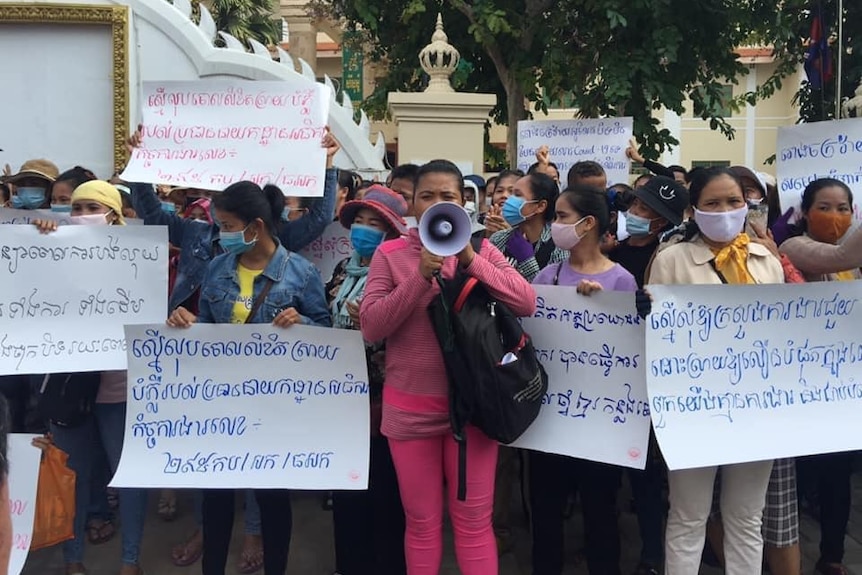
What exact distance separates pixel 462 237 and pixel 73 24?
833 cm

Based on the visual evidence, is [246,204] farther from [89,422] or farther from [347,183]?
[347,183]

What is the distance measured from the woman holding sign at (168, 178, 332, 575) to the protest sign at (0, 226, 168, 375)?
15.9 inches

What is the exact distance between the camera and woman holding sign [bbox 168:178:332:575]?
3113 mm

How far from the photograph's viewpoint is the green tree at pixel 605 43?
9461 mm

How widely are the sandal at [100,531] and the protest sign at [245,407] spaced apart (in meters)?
1.19

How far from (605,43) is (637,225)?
7.38 m

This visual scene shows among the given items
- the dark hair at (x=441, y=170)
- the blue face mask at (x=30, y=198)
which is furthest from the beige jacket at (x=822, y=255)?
the blue face mask at (x=30, y=198)

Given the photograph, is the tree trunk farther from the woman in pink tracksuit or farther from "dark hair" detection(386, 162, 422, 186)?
the woman in pink tracksuit

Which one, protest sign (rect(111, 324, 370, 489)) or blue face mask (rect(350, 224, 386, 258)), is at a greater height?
→ blue face mask (rect(350, 224, 386, 258))

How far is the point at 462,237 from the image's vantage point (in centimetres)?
244

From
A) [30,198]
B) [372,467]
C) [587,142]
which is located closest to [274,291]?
[372,467]

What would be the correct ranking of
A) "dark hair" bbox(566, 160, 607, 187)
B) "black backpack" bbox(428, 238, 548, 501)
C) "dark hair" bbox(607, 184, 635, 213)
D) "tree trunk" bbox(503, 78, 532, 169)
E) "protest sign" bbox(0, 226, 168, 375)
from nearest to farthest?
"black backpack" bbox(428, 238, 548, 501) < "protest sign" bbox(0, 226, 168, 375) < "dark hair" bbox(607, 184, 635, 213) < "dark hair" bbox(566, 160, 607, 187) < "tree trunk" bbox(503, 78, 532, 169)

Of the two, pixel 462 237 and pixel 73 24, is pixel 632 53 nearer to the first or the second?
pixel 73 24

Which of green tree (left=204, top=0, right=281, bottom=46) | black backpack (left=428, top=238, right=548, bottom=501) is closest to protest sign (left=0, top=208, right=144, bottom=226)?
black backpack (left=428, top=238, right=548, bottom=501)
